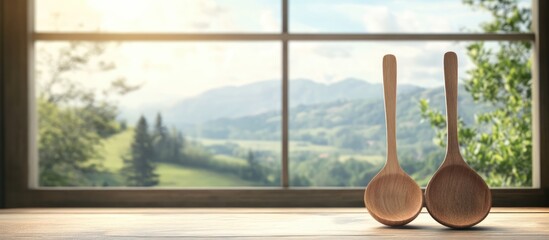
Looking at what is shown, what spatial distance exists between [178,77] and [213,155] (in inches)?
12.3

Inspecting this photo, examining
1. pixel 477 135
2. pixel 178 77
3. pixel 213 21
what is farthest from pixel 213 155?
pixel 477 135

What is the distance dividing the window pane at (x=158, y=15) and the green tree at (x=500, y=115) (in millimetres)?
677

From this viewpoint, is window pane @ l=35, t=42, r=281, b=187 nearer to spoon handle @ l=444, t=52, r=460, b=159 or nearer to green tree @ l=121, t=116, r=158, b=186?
green tree @ l=121, t=116, r=158, b=186

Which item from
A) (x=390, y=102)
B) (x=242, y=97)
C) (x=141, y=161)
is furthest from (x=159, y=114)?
(x=390, y=102)

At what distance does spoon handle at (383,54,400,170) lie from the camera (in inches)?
64.5

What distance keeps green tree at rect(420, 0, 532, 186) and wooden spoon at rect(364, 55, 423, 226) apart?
1.11 m

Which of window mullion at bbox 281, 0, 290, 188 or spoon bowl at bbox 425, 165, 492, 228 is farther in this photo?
window mullion at bbox 281, 0, 290, 188

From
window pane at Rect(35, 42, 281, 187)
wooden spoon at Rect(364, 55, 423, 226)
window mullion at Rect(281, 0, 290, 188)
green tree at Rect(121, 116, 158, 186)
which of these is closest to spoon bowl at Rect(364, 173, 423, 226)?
wooden spoon at Rect(364, 55, 423, 226)

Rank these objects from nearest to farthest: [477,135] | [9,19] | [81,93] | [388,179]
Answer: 1. [388,179]
2. [9,19]
3. [477,135]
4. [81,93]

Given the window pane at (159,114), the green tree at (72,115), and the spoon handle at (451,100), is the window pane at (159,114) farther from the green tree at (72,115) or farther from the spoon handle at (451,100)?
the spoon handle at (451,100)

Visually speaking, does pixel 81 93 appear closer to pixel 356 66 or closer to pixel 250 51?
pixel 250 51

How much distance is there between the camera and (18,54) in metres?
2.06

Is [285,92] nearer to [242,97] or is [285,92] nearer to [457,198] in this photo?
[457,198]

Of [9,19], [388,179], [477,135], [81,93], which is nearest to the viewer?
[388,179]
